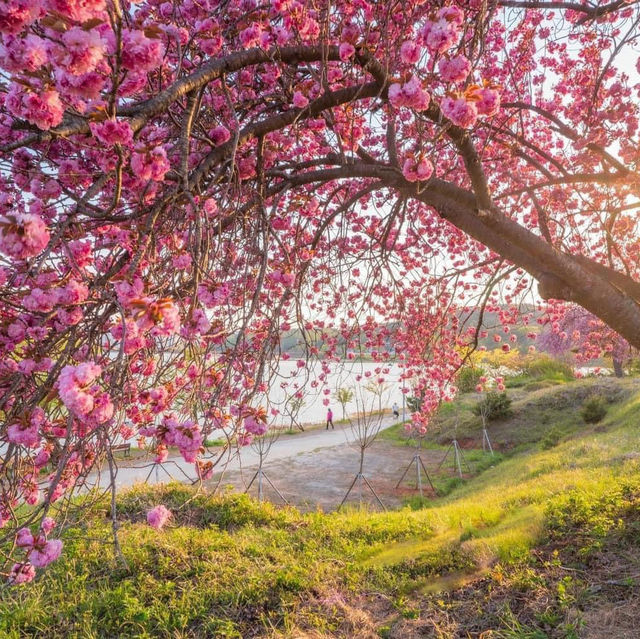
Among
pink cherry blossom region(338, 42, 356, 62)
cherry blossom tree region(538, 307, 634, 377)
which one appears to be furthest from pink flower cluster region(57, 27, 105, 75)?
cherry blossom tree region(538, 307, 634, 377)

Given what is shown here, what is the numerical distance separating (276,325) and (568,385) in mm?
15569

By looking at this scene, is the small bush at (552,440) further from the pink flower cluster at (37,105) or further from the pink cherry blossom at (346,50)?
the pink flower cluster at (37,105)

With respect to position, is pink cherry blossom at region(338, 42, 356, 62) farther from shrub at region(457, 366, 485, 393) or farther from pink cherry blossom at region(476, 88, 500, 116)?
shrub at region(457, 366, 485, 393)

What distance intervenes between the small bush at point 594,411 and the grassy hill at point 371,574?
6.43 m

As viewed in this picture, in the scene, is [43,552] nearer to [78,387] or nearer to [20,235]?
[78,387]

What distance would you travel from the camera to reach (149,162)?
1650mm

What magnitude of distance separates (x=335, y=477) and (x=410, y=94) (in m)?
10.3

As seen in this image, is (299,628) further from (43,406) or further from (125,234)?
(125,234)

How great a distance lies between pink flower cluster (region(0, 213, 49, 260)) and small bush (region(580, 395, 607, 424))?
13.8 meters

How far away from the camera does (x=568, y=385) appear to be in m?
15.1

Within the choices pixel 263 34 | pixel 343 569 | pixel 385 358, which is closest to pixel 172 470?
pixel 385 358

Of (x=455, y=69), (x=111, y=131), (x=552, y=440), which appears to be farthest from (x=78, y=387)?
(x=552, y=440)

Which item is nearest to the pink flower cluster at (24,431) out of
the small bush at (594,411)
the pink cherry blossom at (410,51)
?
the pink cherry blossom at (410,51)

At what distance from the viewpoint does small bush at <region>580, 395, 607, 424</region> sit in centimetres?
1191
